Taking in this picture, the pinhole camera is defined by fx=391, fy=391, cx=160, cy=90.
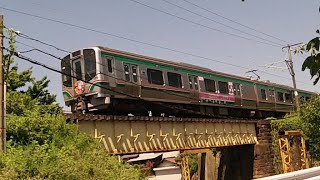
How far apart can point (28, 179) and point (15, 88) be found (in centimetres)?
1676

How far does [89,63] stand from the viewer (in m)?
18.2

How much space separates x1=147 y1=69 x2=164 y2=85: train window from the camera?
65.0 feet

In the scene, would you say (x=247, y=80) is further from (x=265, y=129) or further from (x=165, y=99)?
(x=165, y=99)

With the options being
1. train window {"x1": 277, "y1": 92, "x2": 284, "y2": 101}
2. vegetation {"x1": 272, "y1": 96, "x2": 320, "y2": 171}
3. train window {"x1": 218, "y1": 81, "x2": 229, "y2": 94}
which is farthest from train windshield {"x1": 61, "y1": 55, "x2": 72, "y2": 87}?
train window {"x1": 277, "y1": 92, "x2": 284, "y2": 101}

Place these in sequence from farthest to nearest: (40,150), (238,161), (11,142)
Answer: (238,161)
(11,142)
(40,150)

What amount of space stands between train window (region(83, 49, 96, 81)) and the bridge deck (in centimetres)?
238

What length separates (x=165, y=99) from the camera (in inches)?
803

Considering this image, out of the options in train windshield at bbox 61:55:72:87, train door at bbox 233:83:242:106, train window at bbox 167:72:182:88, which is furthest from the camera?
train door at bbox 233:83:242:106

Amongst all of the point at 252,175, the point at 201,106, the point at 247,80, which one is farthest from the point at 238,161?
the point at 201,106

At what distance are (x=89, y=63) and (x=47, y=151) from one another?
7451mm

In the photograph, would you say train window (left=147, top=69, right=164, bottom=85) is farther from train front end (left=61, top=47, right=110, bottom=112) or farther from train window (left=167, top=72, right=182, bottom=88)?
train front end (left=61, top=47, right=110, bottom=112)

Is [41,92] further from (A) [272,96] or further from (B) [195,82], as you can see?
(A) [272,96]

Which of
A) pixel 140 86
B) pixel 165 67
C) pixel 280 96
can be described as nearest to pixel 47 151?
pixel 140 86

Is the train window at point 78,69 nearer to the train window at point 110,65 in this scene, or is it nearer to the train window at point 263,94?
the train window at point 110,65
